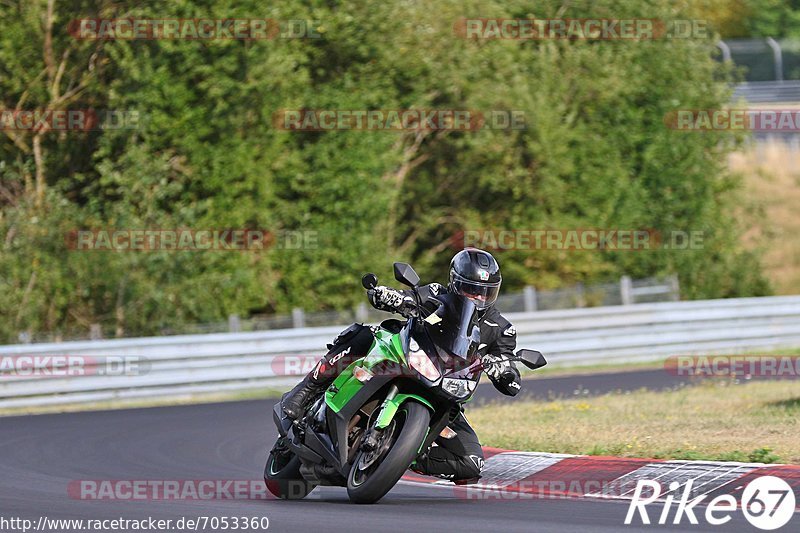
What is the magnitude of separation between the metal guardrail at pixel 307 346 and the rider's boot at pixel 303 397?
9093mm

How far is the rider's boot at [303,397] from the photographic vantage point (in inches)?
354

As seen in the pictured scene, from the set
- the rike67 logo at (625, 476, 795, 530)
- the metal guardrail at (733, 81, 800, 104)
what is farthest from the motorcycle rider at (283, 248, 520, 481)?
the metal guardrail at (733, 81, 800, 104)

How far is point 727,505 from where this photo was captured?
26.3ft

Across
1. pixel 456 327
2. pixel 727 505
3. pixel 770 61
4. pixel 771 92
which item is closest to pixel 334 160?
pixel 456 327

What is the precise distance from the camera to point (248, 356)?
65.7 ft

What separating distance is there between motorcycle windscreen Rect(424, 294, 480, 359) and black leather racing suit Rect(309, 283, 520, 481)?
0.57ft

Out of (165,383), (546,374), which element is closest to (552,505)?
(165,383)

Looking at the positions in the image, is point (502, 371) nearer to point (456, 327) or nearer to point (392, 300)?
point (456, 327)

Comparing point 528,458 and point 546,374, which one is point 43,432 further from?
point 546,374

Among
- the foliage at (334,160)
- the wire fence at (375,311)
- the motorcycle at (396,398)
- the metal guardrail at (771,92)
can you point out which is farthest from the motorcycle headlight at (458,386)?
the metal guardrail at (771,92)

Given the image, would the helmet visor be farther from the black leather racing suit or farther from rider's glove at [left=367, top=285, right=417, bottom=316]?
rider's glove at [left=367, top=285, right=417, bottom=316]

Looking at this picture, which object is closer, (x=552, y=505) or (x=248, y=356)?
(x=552, y=505)

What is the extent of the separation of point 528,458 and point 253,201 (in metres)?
16.3

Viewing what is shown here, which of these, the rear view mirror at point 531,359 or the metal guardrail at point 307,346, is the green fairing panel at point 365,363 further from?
the metal guardrail at point 307,346
